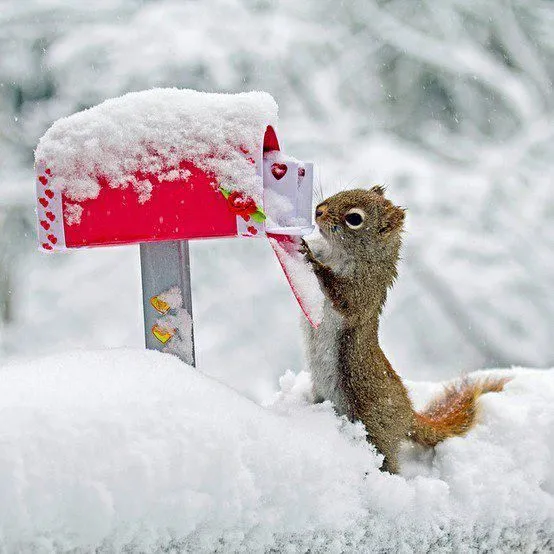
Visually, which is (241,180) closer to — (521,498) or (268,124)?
(268,124)

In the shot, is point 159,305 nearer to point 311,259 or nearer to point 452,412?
point 311,259

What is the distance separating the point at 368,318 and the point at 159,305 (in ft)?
1.03

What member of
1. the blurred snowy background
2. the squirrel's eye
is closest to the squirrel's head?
the squirrel's eye

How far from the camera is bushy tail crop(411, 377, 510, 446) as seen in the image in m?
1.12

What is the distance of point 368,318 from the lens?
1.11m

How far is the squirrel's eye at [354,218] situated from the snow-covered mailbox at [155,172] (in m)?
0.14

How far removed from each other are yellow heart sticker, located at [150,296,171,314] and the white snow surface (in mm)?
111

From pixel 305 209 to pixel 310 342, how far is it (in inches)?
8.5

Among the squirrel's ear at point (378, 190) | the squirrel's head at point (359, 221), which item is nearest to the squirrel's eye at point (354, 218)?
the squirrel's head at point (359, 221)

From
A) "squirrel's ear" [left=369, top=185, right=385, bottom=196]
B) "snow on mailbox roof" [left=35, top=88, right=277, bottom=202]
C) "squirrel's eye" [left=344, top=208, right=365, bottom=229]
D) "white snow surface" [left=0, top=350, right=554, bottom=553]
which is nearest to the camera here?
"white snow surface" [left=0, top=350, right=554, bottom=553]

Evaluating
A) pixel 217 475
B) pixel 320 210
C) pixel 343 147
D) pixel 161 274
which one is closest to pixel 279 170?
pixel 320 210

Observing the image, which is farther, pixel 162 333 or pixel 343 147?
pixel 343 147

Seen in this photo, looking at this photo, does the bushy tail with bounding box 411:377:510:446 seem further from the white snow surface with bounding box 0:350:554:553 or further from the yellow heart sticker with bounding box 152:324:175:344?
the yellow heart sticker with bounding box 152:324:175:344

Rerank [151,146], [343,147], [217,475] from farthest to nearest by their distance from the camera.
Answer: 1. [343,147]
2. [151,146]
3. [217,475]
